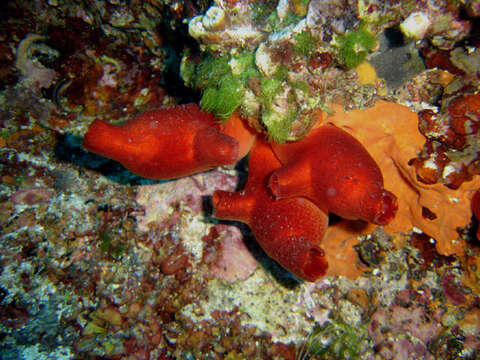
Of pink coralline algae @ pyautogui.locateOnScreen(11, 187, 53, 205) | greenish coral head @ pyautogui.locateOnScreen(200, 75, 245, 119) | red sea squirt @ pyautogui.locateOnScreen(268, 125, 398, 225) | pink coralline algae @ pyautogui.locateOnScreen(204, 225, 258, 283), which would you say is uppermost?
greenish coral head @ pyautogui.locateOnScreen(200, 75, 245, 119)

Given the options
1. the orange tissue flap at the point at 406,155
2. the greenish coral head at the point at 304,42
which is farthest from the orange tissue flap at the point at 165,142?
the orange tissue flap at the point at 406,155

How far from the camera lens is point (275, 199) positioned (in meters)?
3.37

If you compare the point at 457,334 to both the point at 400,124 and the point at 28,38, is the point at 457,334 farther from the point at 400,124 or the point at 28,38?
the point at 28,38

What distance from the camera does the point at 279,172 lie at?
3.08 meters

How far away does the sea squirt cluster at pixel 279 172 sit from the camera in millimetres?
2891

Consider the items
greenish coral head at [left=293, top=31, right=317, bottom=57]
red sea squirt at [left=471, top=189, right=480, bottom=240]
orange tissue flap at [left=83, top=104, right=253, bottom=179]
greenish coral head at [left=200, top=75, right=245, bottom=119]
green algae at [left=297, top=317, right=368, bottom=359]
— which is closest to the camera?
greenish coral head at [left=293, top=31, right=317, bottom=57]

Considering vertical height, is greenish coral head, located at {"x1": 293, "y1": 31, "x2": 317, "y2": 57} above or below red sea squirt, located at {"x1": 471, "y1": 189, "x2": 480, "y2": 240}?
above

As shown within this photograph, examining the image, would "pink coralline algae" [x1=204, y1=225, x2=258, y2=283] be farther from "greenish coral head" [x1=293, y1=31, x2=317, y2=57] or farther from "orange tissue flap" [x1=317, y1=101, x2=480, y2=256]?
"greenish coral head" [x1=293, y1=31, x2=317, y2=57]

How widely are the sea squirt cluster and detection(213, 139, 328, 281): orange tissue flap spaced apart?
1 centimetres

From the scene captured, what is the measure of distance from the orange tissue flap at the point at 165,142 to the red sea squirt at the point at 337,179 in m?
0.71

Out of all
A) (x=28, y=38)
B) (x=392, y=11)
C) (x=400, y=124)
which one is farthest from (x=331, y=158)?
(x=28, y=38)

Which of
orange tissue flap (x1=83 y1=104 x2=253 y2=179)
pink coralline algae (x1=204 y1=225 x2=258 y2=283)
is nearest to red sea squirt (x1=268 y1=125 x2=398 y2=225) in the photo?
orange tissue flap (x1=83 y1=104 x2=253 y2=179)

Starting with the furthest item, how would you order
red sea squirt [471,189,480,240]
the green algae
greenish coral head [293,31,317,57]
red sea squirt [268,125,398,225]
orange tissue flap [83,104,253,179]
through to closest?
the green algae
red sea squirt [471,189,480,240]
orange tissue flap [83,104,253,179]
greenish coral head [293,31,317,57]
red sea squirt [268,125,398,225]

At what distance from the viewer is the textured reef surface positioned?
314cm
